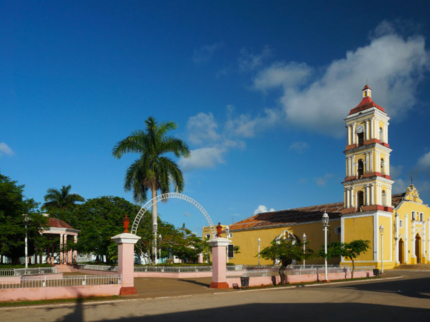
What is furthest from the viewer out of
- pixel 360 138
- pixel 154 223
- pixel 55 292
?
pixel 360 138

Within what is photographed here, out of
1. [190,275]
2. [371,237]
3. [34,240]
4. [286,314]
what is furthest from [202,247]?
[286,314]

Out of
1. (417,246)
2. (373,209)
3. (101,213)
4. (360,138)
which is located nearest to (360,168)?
(360,138)

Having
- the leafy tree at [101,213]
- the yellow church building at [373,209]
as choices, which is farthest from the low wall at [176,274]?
the leafy tree at [101,213]

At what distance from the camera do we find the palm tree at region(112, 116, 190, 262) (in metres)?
36.2

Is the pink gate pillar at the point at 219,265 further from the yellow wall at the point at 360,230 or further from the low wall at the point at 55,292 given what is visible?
the yellow wall at the point at 360,230

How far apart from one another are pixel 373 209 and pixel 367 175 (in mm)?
3659

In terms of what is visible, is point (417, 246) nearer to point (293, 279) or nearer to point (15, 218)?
point (293, 279)

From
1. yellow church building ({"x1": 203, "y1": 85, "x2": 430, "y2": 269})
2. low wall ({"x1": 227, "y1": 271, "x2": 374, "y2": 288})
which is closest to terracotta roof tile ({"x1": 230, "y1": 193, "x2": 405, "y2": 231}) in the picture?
yellow church building ({"x1": 203, "y1": 85, "x2": 430, "y2": 269})

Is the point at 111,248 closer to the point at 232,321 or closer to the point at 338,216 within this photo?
the point at 232,321

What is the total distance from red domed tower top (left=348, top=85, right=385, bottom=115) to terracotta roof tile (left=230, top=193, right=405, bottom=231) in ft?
37.8

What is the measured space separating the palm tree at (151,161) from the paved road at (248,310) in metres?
20.2

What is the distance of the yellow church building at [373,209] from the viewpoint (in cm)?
4212

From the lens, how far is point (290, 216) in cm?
5612

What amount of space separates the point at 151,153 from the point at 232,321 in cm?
2695
